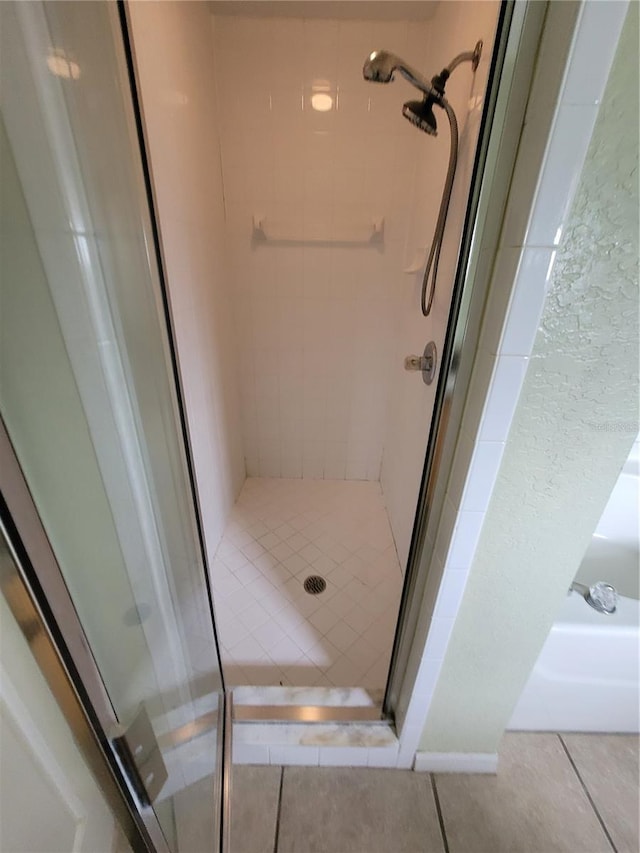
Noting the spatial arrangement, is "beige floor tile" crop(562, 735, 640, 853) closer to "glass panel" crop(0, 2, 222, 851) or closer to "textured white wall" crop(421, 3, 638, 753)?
"textured white wall" crop(421, 3, 638, 753)

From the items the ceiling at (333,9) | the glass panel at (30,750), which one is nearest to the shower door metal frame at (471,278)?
the glass panel at (30,750)

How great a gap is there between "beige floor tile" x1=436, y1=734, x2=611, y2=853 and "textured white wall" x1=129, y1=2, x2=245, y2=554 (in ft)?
3.97

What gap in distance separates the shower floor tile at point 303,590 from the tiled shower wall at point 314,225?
320 mm

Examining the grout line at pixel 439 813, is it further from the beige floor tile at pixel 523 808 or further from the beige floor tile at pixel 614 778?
the beige floor tile at pixel 614 778

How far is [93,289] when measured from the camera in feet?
1.44

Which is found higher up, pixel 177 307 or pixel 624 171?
pixel 624 171

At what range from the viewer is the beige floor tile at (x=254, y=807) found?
93cm

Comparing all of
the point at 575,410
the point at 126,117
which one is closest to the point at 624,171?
the point at 575,410

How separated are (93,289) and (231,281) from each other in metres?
1.43

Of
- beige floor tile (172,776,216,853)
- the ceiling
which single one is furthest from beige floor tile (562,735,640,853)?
the ceiling

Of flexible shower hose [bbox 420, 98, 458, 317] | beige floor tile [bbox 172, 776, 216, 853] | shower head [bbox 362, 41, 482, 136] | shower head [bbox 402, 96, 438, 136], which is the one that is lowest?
beige floor tile [bbox 172, 776, 216, 853]

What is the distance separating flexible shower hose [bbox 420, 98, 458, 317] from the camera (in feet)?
2.97

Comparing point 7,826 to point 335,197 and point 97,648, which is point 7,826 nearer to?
point 97,648

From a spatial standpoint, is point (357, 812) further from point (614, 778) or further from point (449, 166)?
point (449, 166)
